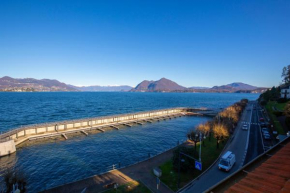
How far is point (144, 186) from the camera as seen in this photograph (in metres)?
19.1

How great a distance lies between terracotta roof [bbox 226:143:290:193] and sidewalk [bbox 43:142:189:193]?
13919mm

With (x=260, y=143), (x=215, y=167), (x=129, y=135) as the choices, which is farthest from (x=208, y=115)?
(x=215, y=167)

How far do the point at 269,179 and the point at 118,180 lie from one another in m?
18.6

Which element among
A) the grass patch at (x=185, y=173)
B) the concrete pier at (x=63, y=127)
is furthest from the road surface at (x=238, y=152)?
the concrete pier at (x=63, y=127)

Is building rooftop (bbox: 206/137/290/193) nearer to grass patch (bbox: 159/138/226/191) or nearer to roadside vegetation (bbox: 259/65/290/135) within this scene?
grass patch (bbox: 159/138/226/191)

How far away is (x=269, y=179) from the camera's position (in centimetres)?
625

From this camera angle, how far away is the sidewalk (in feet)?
61.5

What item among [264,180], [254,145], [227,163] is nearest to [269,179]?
[264,180]

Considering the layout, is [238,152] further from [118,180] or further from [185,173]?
[118,180]

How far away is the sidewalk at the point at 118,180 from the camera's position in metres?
18.8

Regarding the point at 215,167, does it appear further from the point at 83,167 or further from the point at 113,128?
the point at 113,128

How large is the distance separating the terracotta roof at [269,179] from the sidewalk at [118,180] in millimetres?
13919

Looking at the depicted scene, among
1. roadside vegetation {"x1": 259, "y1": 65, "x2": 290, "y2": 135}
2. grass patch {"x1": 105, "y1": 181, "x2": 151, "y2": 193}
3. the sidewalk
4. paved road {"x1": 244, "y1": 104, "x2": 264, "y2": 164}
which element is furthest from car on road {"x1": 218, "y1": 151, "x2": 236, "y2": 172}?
roadside vegetation {"x1": 259, "y1": 65, "x2": 290, "y2": 135}

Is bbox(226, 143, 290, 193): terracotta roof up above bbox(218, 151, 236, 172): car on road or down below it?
above
